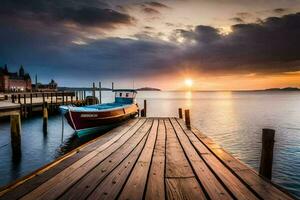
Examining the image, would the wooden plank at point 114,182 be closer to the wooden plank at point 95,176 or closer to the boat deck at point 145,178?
the boat deck at point 145,178

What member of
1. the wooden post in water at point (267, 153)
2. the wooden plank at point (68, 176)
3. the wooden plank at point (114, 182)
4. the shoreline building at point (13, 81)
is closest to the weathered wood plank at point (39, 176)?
the wooden plank at point (68, 176)

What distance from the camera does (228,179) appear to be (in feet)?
16.2

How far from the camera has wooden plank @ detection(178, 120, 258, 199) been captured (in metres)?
4.18

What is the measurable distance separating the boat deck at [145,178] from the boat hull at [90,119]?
7.47 meters

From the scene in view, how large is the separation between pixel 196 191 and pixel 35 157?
13.0 metres

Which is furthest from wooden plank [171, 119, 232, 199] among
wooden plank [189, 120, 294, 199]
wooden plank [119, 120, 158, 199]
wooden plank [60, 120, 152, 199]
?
wooden plank [60, 120, 152, 199]

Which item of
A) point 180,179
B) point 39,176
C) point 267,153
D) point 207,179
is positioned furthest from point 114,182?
point 267,153

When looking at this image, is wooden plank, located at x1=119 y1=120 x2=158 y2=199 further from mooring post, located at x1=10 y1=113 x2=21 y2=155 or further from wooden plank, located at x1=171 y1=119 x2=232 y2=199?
mooring post, located at x1=10 y1=113 x2=21 y2=155

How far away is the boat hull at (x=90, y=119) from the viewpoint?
14734mm

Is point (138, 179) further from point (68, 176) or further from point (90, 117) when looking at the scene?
point (90, 117)

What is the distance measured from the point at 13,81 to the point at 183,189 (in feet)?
384

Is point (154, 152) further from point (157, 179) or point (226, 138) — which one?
point (226, 138)

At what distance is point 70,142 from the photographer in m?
18.6

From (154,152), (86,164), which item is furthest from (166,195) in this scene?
(154,152)
